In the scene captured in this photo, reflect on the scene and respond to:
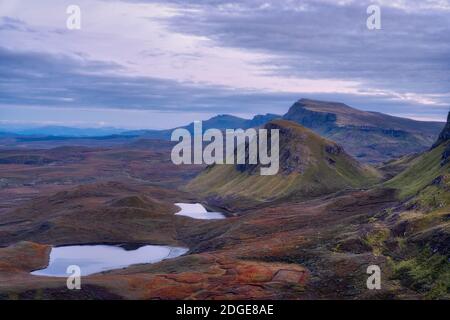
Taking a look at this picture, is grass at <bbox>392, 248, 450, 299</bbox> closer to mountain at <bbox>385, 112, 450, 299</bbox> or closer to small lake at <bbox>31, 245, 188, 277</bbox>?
mountain at <bbox>385, 112, 450, 299</bbox>

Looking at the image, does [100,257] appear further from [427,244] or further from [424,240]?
[427,244]

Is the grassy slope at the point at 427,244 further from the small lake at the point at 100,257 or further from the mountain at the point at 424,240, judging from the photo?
the small lake at the point at 100,257

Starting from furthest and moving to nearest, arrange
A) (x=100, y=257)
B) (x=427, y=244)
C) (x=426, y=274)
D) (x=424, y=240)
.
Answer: (x=100, y=257), (x=424, y=240), (x=427, y=244), (x=426, y=274)

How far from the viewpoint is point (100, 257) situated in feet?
578

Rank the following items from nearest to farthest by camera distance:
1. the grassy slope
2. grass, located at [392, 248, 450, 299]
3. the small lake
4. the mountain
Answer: grass, located at [392, 248, 450, 299] < the grassy slope < the mountain < the small lake

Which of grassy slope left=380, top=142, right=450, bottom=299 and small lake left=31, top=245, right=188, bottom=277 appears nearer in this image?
grassy slope left=380, top=142, right=450, bottom=299

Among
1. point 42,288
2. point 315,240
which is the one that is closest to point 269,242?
point 315,240

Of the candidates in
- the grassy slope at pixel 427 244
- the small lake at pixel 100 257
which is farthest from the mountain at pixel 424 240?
the small lake at pixel 100 257

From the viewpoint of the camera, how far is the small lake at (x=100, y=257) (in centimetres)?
15588

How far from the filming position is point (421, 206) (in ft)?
486

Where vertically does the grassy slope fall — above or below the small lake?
above

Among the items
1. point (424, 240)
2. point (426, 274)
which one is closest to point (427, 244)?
point (424, 240)

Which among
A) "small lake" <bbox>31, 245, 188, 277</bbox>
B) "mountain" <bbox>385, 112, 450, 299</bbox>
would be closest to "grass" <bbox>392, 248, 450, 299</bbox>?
"mountain" <bbox>385, 112, 450, 299</bbox>

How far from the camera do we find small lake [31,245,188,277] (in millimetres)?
155875
